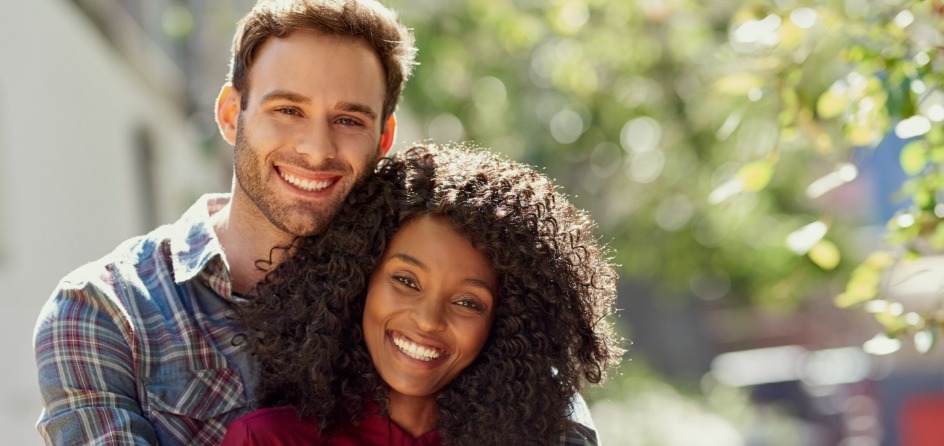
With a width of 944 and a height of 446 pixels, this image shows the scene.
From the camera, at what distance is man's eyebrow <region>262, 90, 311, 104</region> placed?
3539mm

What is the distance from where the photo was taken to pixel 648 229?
37.9 ft

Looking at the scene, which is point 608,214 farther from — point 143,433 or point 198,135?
point 143,433

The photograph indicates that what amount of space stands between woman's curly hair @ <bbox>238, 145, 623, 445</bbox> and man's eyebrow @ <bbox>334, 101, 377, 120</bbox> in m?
0.16

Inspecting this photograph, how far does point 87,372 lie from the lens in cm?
325

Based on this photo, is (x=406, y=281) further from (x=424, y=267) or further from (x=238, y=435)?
(x=238, y=435)

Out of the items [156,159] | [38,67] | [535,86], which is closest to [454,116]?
[535,86]

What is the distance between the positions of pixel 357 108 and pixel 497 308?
61 cm

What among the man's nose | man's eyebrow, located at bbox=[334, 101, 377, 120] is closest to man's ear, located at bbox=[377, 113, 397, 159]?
man's eyebrow, located at bbox=[334, 101, 377, 120]

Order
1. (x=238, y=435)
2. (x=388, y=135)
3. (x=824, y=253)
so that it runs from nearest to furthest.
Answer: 1. (x=238, y=435)
2. (x=388, y=135)
3. (x=824, y=253)

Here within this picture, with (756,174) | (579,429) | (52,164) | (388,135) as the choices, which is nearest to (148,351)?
(388,135)

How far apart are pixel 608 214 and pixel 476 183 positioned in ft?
29.0

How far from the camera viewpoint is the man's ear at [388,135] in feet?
12.5

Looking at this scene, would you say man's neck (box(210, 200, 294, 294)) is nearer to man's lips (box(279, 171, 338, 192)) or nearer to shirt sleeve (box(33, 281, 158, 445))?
man's lips (box(279, 171, 338, 192))

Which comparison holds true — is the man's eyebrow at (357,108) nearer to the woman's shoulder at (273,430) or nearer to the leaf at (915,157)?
the woman's shoulder at (273,430)
